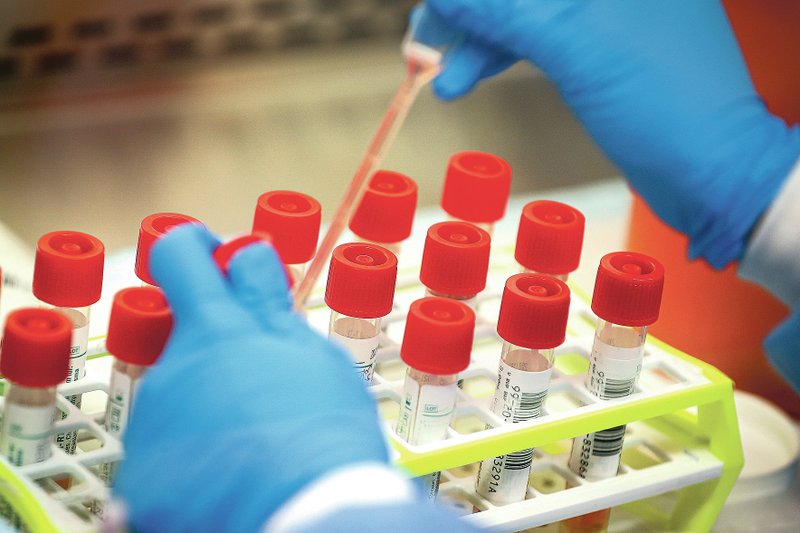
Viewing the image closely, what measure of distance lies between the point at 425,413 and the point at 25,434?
0.26 m

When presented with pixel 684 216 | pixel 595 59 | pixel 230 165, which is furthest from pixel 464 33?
pixel 230 165

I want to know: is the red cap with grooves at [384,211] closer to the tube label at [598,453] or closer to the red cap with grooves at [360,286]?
the red cap with grooves at [360,286]

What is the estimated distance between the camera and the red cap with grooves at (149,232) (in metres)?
0.86

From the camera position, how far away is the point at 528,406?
859 mm

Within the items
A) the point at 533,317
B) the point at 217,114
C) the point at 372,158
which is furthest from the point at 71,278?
the point at 217,114

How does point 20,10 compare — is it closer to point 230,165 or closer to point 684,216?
point 230,165

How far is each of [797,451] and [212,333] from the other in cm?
66

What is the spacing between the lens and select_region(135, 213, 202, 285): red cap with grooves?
86cm

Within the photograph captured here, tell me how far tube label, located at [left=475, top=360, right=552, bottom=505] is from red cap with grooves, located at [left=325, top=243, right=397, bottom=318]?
0.34 ft

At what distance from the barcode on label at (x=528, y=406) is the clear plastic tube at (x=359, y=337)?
0.11 meters

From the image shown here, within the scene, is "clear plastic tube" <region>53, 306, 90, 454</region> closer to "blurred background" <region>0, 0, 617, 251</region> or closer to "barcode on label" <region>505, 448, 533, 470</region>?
"barcode on label" <region>505, 448, 533, 470</region>

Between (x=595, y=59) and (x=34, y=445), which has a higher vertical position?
(x=595, y=59)

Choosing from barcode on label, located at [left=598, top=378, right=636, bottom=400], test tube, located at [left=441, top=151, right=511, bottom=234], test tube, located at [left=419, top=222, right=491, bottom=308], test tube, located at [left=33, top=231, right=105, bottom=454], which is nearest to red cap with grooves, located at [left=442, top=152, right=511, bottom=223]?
test tube, located at [left=441, top=151, right=511, bottom=234]

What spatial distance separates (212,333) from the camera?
2.14ft
